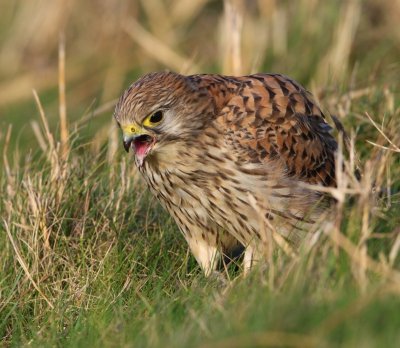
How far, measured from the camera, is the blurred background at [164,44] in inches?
325

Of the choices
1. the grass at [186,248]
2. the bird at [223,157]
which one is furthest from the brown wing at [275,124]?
the grass at [186,248]

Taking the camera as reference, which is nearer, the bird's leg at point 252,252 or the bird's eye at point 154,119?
the bird's eye at point 154,119

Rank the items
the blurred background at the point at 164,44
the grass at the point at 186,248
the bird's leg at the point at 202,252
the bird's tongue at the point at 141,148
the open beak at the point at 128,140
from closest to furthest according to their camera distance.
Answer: the grass at the point at 186,248 → the open beak at the point at 128,140 → the bird's tongue at the point at 141,148 → the bird's leg at the point at 202,252 → the blurred background at the point at 164,44

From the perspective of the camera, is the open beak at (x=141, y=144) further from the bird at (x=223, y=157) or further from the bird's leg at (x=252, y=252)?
the bird's leg at (x=252, y=252)

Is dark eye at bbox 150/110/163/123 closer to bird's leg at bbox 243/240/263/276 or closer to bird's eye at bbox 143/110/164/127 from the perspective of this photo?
bird's eye at bbox 143/110/164/127

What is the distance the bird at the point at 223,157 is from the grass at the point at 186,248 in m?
0.27

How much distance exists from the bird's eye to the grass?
0.71m

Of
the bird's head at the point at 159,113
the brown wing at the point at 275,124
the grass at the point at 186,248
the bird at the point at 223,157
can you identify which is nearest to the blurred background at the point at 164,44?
the grass at the point at 186,248

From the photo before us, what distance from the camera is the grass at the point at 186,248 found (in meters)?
3.60

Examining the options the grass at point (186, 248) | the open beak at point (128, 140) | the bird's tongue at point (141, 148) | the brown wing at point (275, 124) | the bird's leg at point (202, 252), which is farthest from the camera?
the bird's leg at point (202, 252)

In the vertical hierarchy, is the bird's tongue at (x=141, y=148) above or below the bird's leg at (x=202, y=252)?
above

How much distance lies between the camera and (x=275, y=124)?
5.17 meters

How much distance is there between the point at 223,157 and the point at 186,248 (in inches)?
28.9

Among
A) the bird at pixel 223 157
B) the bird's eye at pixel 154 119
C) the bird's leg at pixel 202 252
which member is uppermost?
the bird's eye at pixel 154 119
